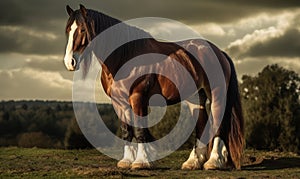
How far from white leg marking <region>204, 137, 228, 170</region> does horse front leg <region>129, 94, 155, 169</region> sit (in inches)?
51.3

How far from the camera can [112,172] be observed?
9.24m

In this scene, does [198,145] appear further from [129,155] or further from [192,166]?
[129,155]

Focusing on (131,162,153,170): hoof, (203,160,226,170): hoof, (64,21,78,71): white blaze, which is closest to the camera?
(64,21,78,71): white blaze

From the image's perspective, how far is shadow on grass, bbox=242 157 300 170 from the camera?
1173 centimetres

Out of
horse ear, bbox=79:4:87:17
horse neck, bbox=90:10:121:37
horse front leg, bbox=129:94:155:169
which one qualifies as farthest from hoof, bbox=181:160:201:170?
horse ear, bbox=79:4:87:17

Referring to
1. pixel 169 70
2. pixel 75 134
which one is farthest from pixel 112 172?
pixel 75 134

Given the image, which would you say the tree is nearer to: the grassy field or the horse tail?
the grassy field

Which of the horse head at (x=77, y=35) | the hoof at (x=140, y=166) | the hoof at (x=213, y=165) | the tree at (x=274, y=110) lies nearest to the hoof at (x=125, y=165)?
the hoof at (x=140, y=166)

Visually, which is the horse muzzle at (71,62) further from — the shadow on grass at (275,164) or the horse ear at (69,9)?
the shadow on grass at (275,164)

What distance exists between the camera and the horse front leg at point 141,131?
9.98 m

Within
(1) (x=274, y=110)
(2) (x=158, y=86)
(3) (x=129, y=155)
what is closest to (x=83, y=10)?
(2) (x=158, y=86)

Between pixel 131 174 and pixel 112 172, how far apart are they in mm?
351

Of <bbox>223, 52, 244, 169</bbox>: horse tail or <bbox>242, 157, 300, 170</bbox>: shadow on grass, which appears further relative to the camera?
<bbox>242, 157, 300, 170</bbox>: shadow on grass

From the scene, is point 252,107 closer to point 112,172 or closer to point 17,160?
point 17,160
